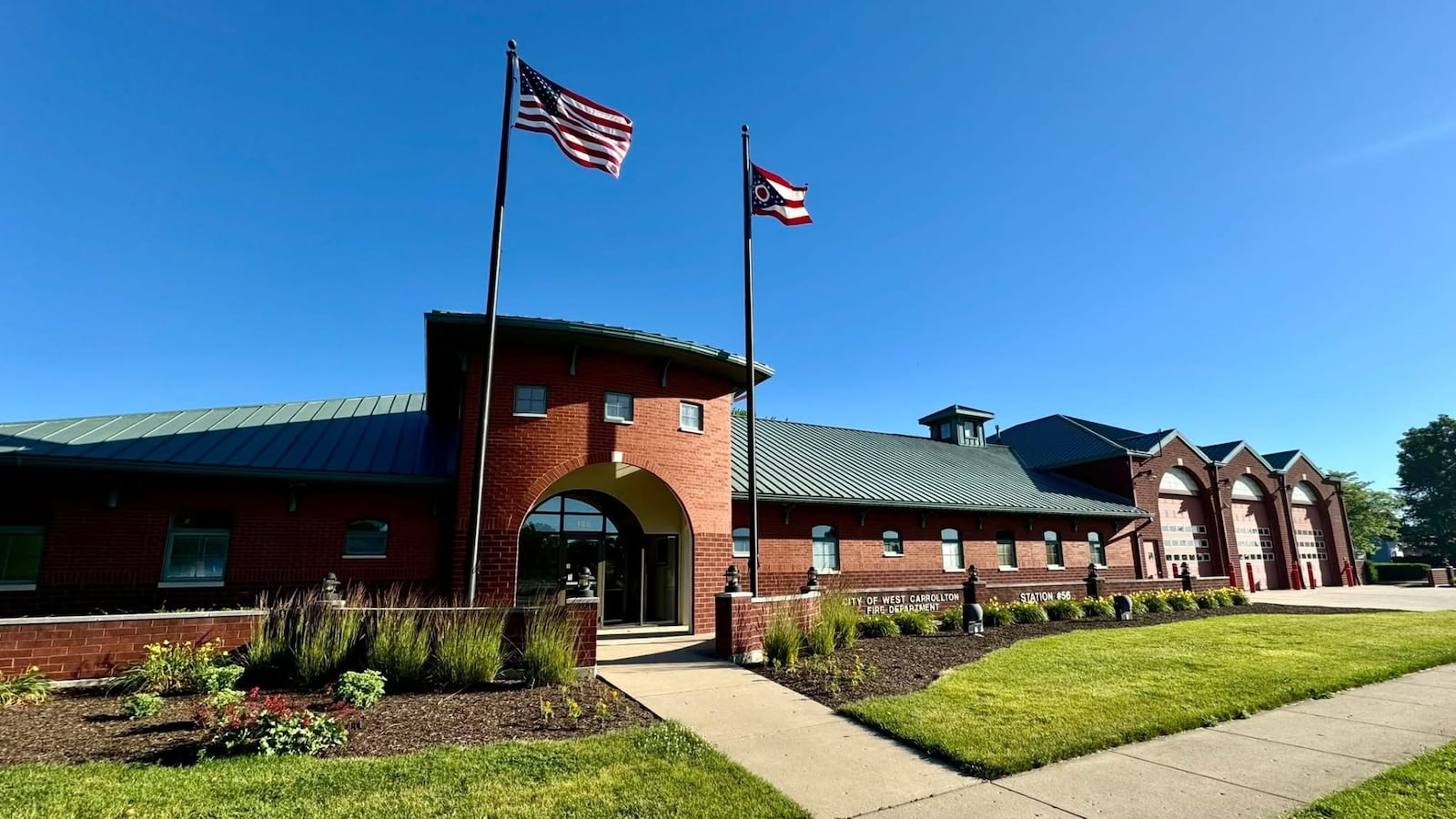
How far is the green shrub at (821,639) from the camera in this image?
39.2ft

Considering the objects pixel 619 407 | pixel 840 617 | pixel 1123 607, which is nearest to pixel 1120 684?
pixel 840 617

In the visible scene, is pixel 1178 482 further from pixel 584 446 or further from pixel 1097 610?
pixel 584 446

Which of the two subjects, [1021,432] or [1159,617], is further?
[1021,432]

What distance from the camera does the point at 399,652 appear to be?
9.16m

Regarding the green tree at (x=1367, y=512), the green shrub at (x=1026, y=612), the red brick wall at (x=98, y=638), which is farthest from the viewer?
the green tree at (x=1367, y=512)

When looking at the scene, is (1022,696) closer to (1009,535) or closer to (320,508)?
(320,508)

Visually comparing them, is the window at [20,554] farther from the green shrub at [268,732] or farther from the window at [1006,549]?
the window at [1006,549]

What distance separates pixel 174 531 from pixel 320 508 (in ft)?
8.29

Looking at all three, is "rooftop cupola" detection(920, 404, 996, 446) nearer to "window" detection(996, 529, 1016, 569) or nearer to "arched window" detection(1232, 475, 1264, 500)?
"window" detection(996, 529, 1016, 569)

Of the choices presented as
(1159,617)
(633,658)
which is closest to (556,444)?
(633,658)

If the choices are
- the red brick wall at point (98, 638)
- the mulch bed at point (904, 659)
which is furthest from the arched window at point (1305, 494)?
the red brick wall at point (98, 638)

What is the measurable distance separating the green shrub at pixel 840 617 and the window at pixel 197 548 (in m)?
11.9

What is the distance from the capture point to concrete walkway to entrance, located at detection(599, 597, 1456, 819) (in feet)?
17.5

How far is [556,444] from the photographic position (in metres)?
15.0
